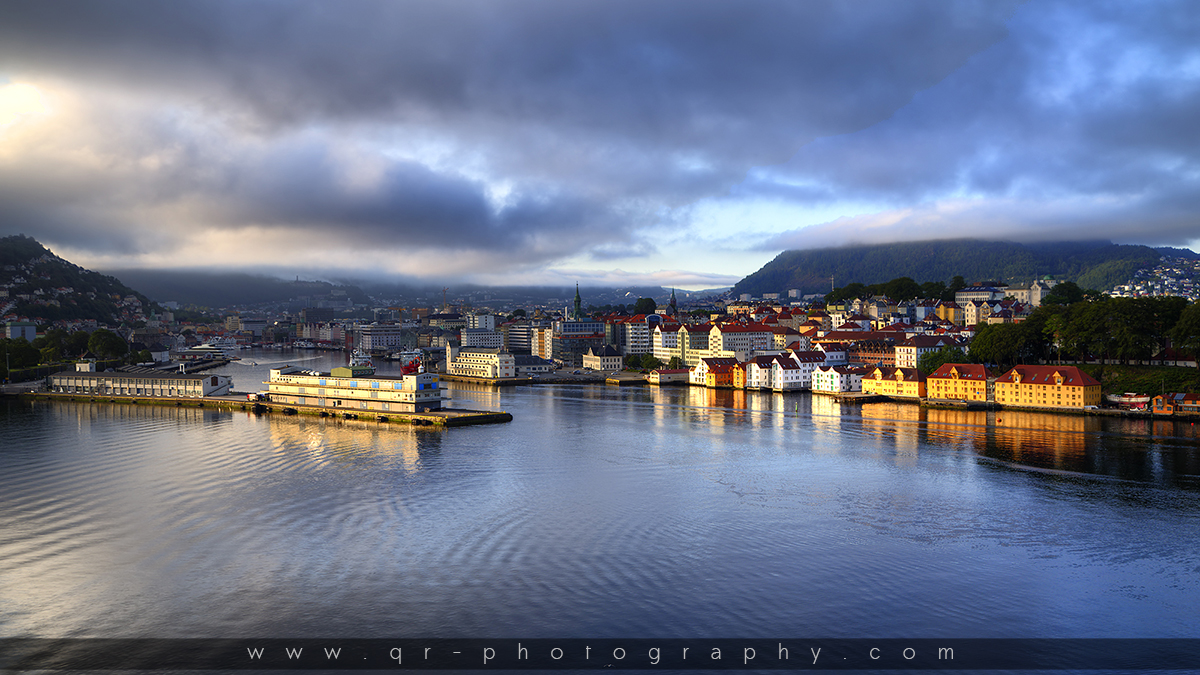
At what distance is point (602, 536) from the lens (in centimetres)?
830

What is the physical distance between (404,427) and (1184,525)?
13.9 meters

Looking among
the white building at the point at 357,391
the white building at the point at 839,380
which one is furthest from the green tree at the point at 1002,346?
the white building at the point at 357,391

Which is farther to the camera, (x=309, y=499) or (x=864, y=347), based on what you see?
(x=864, y=347)

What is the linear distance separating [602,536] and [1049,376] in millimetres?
15817

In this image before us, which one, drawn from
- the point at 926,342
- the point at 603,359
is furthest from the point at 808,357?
the point at 603,359

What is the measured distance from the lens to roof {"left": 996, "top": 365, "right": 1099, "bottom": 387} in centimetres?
1920

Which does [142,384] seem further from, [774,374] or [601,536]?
[601,536]

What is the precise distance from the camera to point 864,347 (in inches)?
1170

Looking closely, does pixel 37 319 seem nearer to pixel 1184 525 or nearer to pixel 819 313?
pixel 819 313

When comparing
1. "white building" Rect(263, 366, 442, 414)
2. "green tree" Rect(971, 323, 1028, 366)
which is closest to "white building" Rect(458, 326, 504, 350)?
"white building" Rect(263, 366, 442, 414)

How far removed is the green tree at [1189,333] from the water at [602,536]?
18.9 feet

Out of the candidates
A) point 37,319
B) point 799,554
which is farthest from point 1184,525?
point 37,319

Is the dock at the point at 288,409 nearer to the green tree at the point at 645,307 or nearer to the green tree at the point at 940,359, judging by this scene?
the green tree at the point at 940,359

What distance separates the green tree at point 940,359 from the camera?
24281 millimetres
